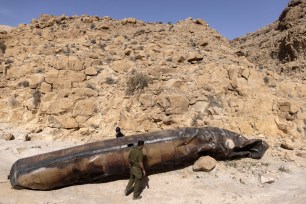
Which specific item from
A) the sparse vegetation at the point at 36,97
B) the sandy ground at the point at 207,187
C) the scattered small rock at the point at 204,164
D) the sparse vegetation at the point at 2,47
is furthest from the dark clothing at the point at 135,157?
the sparse vegetation at the point at 2,47

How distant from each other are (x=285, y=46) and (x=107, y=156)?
1250cm

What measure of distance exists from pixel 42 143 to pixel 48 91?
2.42 meters

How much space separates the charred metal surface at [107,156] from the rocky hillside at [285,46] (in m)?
6.68

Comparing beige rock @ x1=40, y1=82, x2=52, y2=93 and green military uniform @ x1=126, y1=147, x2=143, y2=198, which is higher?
beige rock @ x1=40, y1=82, x2=52, y2=93

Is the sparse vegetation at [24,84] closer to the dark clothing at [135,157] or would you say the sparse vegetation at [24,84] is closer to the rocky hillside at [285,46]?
the dark clothing at [135,157]

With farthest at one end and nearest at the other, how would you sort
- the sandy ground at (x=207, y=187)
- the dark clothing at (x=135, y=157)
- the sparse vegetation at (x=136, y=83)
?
the sparse vegetation at (x=136, y=83) < the dark clothing at (x=135, y=157) < the sandy ground at (x=207, y=187)

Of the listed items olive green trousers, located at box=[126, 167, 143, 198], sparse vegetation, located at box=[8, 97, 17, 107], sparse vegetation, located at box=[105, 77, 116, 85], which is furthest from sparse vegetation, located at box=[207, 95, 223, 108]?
sparse vegetation, located at box=[8, 97, 17, 107]

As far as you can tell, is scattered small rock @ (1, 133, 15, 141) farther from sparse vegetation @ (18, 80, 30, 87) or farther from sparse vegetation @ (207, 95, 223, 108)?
sparse vegetation @ (207, 95, 223, 108)

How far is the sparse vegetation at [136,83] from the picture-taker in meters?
10.8

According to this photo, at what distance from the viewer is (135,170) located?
638 centimetres

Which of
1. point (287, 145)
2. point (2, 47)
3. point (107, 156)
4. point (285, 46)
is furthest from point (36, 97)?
point (285, 46)

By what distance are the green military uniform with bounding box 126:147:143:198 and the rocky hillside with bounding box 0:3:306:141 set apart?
10.7ft

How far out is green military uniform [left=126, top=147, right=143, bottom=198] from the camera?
20.6 ft

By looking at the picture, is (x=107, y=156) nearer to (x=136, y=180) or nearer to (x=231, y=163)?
(x=136, y=180)
